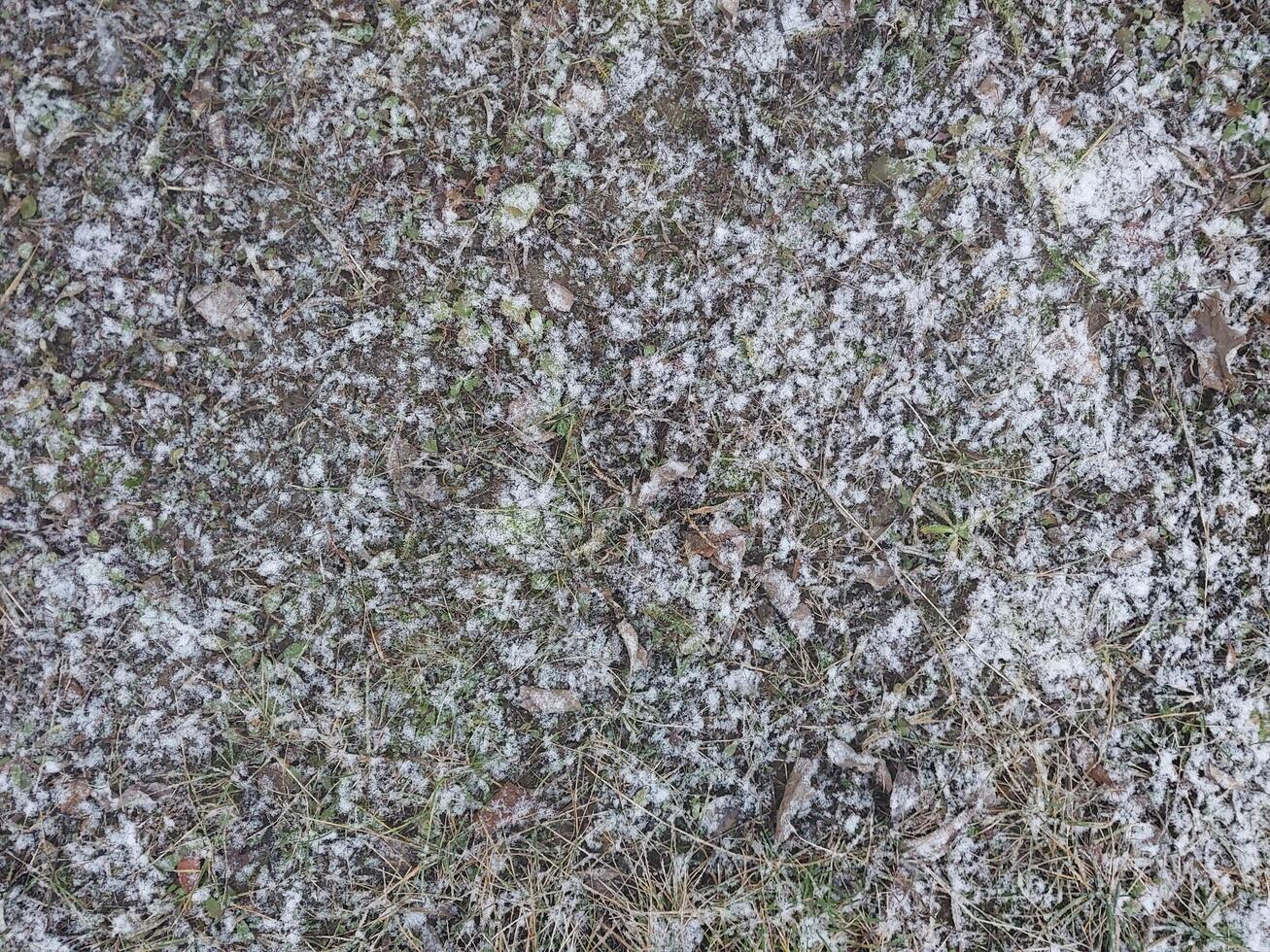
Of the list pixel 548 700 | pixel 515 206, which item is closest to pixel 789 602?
pixel 548 700

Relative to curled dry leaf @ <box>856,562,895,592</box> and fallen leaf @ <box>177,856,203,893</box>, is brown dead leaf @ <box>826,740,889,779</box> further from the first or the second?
fallen leaf @ <box>177,856,203,893</box>

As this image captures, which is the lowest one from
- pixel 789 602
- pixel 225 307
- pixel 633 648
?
pixel 633 648

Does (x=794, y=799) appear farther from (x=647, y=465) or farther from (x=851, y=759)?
(x=647, y=465)

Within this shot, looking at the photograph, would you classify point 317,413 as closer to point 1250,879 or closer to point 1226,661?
point 1226,661

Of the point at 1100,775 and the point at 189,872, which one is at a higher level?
the point at 1100,775

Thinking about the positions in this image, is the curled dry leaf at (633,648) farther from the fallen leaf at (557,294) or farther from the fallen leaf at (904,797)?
the fallen leaf at (557,294)

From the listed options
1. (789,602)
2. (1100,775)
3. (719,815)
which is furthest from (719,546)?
(1100,775)
